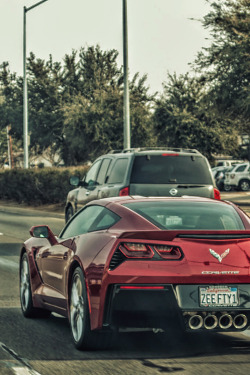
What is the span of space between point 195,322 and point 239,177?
43971mm

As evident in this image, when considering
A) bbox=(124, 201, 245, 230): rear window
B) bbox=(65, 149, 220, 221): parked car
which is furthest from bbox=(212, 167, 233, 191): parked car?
bbox=(124, 201, 245, 230): rear window

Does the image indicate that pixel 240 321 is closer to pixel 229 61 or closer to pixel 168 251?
pixel 168 251

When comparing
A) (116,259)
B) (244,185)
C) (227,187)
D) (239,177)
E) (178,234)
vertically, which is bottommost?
(227,187)

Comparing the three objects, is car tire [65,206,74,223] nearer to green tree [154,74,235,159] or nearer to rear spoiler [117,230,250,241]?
rear spoiler [117,230,250,241]

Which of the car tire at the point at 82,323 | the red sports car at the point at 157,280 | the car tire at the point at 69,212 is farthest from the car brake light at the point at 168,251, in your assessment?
the car tire at the point at 69,212

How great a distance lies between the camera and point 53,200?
3712cm

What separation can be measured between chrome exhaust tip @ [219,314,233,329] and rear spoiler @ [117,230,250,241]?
25.7 inches

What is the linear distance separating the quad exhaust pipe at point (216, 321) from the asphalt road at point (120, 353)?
0.28 m

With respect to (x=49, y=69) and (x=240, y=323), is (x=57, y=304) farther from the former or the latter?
(x=49, y=69)

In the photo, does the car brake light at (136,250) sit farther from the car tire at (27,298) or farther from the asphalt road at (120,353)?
the car tire at (27,298)

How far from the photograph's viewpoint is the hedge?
117 ft

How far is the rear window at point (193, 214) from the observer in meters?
7.87

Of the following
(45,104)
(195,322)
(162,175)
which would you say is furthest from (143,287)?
(45,104)

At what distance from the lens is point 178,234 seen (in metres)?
7.10
